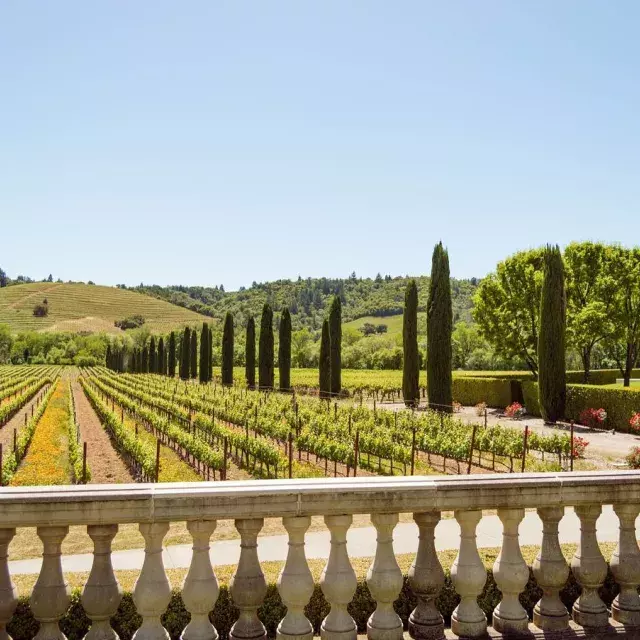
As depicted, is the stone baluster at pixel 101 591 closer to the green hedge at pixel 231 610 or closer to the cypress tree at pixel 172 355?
the green hedge at pixel 231 610

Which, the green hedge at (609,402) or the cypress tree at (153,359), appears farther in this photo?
the cypress tree at (153,359)

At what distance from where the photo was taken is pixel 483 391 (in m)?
36.5

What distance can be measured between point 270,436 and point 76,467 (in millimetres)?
8599

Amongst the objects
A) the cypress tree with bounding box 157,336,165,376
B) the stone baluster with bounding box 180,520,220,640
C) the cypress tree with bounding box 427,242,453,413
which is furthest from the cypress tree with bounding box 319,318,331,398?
the cypress tree with bounding box 157,336,165,376

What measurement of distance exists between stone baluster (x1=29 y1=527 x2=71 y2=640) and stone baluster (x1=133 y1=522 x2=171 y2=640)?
0.31m

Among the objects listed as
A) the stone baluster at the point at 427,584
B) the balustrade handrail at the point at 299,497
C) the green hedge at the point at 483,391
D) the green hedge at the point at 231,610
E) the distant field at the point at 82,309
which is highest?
the distant field at the point at 82,309

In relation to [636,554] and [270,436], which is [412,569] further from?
[270,436]

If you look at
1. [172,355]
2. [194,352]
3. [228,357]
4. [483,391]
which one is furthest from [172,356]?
[483,391]

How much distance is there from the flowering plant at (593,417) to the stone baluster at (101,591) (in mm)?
26283

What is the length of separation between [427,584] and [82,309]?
18266 cm

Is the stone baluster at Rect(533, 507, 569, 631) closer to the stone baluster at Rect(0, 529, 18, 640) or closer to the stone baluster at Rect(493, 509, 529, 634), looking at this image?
the stone baluster at Rect(493, 509, 529, 634)

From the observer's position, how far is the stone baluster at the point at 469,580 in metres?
3.00

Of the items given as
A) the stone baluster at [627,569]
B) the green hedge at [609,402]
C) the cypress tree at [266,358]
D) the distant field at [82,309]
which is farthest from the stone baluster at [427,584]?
the distant field at [82,309]

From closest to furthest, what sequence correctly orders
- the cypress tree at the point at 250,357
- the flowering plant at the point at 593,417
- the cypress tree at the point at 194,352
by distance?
the flowering plant at the point at 593,417 < the cypress tree at the point at 250,357 < the cypress tree at the point at 194,352
